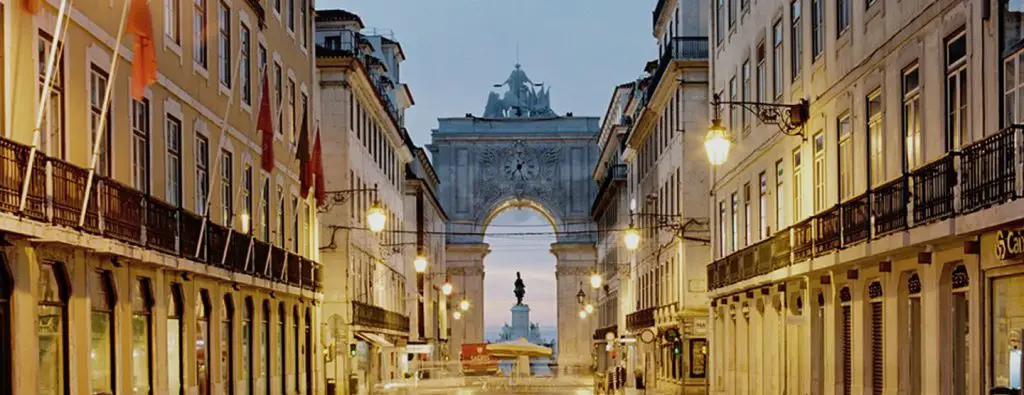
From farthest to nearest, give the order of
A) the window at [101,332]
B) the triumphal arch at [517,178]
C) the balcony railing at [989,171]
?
the triumphal arch at [517,178]
the window at [101,332]
the balcony railing at [989,171]

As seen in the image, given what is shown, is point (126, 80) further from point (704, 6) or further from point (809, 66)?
point (704, 6)

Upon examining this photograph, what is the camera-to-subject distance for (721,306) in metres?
39.7

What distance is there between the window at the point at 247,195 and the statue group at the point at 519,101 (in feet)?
316

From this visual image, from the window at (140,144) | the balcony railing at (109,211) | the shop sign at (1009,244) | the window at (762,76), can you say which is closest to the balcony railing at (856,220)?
the shop sign at (1009,244)

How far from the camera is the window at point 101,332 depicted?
65.3ft

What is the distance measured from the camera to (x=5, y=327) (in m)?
16.2

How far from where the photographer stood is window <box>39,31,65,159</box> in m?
17.5

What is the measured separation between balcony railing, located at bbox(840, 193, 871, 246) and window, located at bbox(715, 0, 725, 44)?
16.7m

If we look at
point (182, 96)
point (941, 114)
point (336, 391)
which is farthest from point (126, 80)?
point (336, 391)

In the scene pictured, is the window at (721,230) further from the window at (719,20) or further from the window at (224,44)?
the window at (224,44)

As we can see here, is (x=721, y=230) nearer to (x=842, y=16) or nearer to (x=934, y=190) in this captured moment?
(x=842, y=16)

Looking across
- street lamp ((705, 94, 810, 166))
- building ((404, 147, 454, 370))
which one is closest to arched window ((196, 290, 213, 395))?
street lamp ((705, 94, 810, 166))

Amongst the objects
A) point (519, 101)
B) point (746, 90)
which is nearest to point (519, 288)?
point (519, 101)

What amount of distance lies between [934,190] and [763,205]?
14.8 metres
